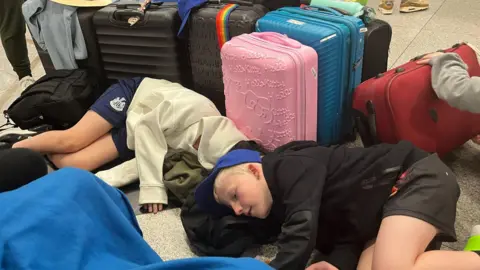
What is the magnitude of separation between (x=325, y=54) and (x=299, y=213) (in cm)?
65

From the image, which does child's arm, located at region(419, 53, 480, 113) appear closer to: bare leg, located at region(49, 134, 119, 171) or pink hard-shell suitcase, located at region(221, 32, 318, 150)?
pink hard-shell suitcase, located at region(221, 32, 318, 150)

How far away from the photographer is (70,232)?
69 cm

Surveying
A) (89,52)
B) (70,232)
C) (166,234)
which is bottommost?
(166,234)

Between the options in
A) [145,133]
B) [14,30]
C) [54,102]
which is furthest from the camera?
[14,30]

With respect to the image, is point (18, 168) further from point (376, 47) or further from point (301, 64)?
point (376, 47)

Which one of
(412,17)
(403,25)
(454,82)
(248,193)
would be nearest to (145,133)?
(248,193)

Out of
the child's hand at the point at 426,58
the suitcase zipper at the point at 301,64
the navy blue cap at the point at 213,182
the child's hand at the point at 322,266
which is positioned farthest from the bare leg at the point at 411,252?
the child's hand at the point at 426,58

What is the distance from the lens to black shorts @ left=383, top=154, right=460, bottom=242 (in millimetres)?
1174

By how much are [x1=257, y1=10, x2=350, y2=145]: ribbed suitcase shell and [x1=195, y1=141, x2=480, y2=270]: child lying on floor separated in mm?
365

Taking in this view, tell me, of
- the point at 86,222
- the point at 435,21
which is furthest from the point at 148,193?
the point at 435,21

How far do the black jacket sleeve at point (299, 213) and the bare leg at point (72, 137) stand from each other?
0.94 metres

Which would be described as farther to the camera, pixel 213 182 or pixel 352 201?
pixel 213 182

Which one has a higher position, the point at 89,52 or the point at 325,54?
the point at 325,54

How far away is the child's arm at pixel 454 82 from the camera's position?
1.39m
